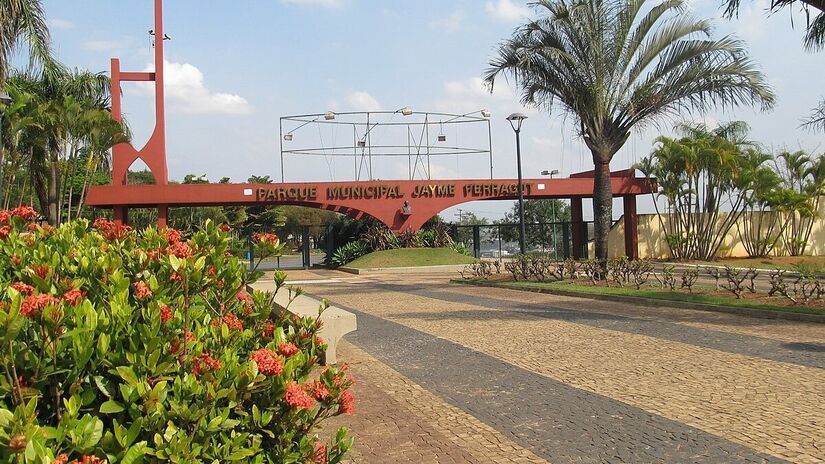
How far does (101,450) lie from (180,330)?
0.57 meters

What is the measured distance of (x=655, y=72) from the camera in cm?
1831

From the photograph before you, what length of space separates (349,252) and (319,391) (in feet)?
106

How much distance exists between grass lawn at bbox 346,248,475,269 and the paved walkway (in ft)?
61.8

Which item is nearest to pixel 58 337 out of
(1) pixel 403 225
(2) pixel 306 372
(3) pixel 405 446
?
(2) pixel 306 372

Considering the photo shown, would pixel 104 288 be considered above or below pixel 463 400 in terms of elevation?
above

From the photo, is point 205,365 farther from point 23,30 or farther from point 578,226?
point 578,226

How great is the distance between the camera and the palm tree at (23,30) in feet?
44.3

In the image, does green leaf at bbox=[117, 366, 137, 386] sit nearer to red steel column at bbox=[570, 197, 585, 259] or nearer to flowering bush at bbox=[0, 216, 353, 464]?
flowering bush at bbox=[0, 216, 353, 464]

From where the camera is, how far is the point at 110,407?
2.16 metres

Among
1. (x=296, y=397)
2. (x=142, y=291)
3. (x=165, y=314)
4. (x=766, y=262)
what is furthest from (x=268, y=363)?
(x=766, y=262)

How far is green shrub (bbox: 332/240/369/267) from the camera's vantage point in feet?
112

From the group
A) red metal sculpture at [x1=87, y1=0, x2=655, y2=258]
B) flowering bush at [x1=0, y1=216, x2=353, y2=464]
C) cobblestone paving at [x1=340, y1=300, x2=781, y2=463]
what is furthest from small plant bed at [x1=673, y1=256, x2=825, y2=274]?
flowering bush at [x1=0, y1=216, x2=353, y2=464]

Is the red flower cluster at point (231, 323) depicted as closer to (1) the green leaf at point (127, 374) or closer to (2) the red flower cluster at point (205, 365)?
(2) the red flower cluster at point (205, 365)

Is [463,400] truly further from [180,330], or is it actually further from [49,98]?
[49,98]
